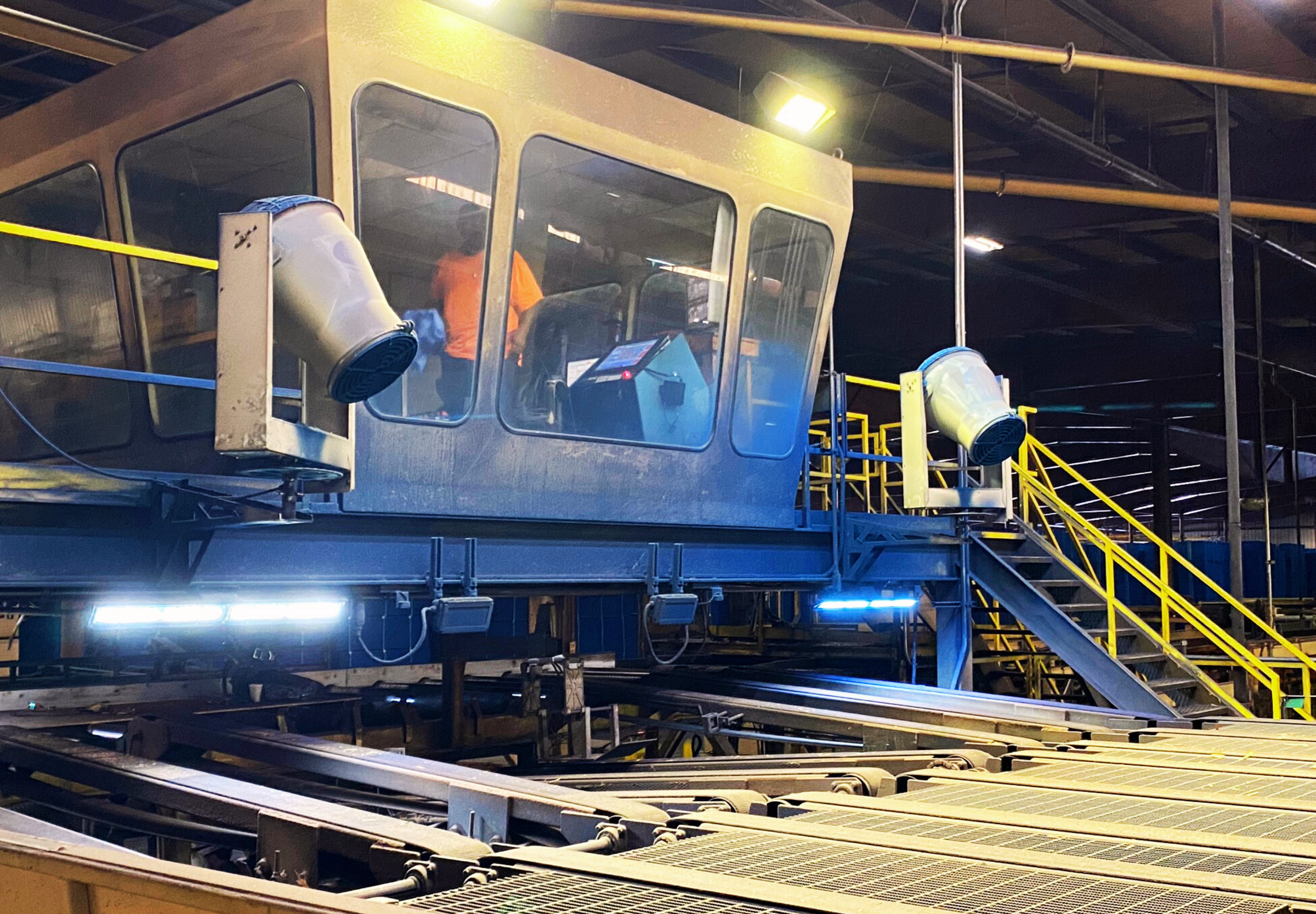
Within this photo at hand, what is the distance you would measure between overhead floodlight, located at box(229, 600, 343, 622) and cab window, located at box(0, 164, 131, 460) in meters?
1.44

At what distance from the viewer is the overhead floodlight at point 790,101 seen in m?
8.94

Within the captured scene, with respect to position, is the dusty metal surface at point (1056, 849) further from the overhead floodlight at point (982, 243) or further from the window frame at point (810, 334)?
the overhead floodlight at point (982, 243)

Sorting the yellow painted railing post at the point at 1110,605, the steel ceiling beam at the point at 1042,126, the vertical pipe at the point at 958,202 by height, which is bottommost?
the yellow painted railing post at the point at 1110,605

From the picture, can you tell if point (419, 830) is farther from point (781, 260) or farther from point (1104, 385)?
point (1104, 385)

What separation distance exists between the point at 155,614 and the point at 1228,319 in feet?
29.8

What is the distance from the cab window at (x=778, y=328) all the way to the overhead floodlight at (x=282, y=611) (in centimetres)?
302

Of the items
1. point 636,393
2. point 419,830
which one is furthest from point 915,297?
point 419,830

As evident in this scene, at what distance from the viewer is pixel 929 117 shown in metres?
14.1

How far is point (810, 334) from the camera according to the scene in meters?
9.34

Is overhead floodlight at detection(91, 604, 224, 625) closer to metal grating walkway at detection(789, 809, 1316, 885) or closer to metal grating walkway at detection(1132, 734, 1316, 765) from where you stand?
metal grating walkway at detection(789, 809, 1316, 885)

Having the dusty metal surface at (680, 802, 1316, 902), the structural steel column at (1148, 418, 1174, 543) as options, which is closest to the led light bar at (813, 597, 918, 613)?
the dusty metal surface at (680, 802, 1316, 902)

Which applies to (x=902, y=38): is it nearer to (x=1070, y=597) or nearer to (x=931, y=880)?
(x=1070, y=597)

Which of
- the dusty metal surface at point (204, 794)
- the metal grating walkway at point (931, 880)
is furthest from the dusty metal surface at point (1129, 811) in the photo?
the dusty metal surface at point (204, 794)

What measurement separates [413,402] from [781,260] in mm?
3275
